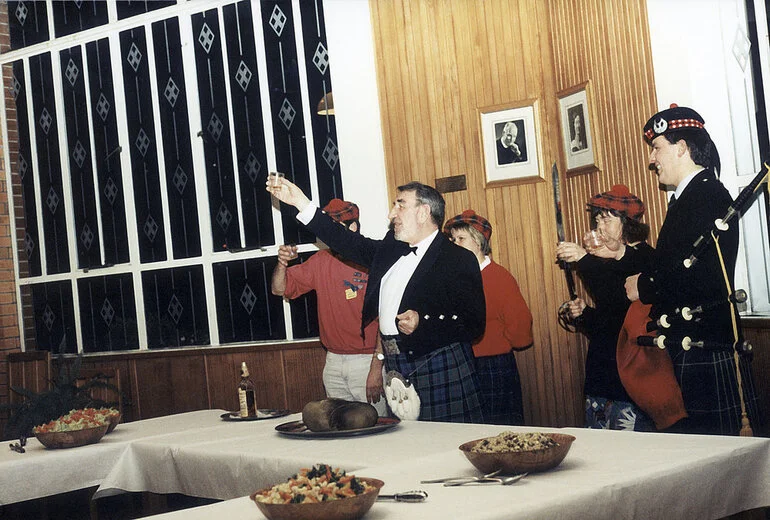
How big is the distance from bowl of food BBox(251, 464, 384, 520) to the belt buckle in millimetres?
1841

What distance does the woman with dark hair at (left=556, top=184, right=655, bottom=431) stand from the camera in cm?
361

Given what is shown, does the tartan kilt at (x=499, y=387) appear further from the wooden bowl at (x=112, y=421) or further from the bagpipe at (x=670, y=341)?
the wooden bowl at (x=112, y=421)

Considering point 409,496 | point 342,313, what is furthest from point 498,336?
point 409,496

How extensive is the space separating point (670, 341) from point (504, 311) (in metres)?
1.35

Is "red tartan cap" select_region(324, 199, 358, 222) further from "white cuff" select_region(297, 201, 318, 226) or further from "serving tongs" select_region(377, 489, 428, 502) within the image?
"serving tongs" select_region(377, 489, 428, 502)

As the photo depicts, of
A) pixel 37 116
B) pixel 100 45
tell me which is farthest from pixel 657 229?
pixel 37 116

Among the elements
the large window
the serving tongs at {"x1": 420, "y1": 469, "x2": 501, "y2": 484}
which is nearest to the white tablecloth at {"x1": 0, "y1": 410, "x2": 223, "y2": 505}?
the serving tongs at {"x1": 420, "y1": 469, "x2": 501, "y2": 484}

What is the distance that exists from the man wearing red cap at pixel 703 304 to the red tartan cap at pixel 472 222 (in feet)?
4.65

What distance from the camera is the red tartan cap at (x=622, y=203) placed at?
3.83m

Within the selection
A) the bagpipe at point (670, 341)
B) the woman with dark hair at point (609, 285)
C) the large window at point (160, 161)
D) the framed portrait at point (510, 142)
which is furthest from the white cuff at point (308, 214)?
the large window at point (160, 161)

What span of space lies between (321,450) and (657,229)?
7.26ft

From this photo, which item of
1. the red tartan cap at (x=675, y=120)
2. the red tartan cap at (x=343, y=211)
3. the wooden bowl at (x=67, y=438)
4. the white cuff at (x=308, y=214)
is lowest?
the wooden bowl at (x=67, y=438)

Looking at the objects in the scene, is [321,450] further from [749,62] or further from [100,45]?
[100,45]

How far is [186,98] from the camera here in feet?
20.3
